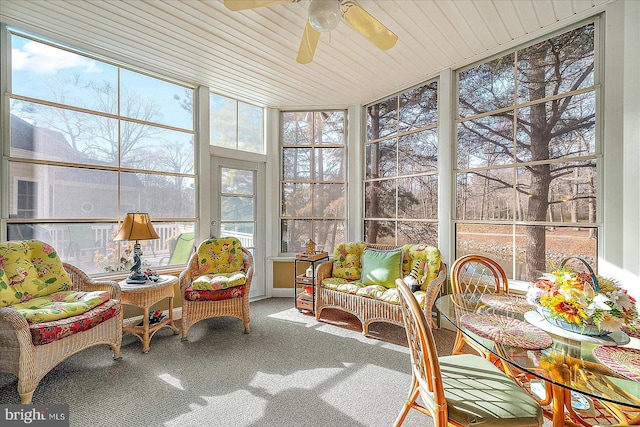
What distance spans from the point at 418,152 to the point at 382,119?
0.76 metres

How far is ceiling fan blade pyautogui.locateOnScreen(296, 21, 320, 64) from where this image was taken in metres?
2.02

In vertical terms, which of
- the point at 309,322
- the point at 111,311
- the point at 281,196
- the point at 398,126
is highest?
the point at 398,126

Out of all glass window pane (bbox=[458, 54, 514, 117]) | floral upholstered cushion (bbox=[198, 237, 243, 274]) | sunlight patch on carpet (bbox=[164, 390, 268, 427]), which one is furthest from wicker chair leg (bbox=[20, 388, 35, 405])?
glass window pane (bbox=[458, 54, 514, 117])

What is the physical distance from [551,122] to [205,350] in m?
3.64

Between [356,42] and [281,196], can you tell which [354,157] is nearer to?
[281,196]

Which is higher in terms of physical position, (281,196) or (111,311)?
(281,196)

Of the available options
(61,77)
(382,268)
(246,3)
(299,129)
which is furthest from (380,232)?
(61,77)

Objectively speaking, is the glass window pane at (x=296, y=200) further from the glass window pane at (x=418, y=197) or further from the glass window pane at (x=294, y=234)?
the glass window pane at (x=418, y=197)

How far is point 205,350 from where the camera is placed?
8.31 feet

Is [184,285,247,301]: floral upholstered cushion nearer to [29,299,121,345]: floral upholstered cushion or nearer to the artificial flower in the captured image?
[29,299,121,345]: floral upholstered cushion

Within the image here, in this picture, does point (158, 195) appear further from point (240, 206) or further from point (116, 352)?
point (116, 352)

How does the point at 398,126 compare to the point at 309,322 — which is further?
the point at 398,126

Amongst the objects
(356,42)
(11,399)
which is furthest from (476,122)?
(11,399)

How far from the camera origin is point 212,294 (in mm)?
2793
